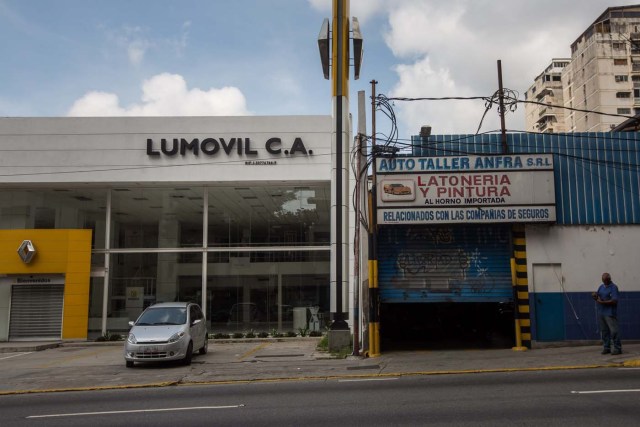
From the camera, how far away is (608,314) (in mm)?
12156

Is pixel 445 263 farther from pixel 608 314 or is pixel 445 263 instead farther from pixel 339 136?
pixel 339 136

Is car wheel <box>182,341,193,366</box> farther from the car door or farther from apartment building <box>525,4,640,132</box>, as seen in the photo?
apartment building <box>525,4,640,132</box>

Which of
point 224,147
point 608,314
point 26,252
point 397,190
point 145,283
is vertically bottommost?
point 608,314

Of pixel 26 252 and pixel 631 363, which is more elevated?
pixel 26 252

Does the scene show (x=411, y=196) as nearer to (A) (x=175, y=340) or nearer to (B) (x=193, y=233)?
(A) (x=175, y=340)

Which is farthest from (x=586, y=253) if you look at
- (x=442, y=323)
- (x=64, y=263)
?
(x=64, y=263)

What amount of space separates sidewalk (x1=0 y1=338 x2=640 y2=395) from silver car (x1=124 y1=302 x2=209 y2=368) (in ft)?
1.14

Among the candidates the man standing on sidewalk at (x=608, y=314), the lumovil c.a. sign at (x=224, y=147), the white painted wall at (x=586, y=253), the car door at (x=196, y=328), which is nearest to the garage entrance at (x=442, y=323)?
the white painted wall at (x=586, y=253)

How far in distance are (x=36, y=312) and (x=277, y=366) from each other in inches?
514

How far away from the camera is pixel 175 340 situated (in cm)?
1344

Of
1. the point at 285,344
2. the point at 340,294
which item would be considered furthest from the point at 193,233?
the point at 340,294

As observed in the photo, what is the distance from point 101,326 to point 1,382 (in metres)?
10.1

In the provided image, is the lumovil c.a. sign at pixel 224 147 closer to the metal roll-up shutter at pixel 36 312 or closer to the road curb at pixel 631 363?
the metal roll-up shutter at pixel 36 312

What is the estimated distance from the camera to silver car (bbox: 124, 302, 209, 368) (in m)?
13.3
